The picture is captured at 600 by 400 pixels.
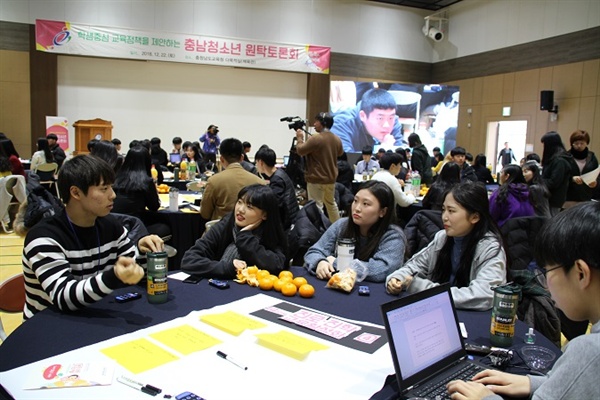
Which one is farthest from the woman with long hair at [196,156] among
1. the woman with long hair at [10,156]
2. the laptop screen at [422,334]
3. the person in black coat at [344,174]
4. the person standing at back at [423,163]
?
the laptop screen at [422,334]

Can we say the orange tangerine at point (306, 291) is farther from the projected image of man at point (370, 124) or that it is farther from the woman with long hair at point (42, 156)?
the projected image of man at point (370, 124)

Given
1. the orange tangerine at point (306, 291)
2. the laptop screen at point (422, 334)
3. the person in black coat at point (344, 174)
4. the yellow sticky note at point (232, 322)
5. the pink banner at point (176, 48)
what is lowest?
the yellow sticky note at point (232, 322)

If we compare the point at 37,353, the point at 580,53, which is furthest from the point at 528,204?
the point at 580,53

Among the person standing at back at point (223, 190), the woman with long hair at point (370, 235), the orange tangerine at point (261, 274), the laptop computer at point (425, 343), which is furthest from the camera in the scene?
the person standing at back at point (223, 190)

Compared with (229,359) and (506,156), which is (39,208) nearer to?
Answer: (229,359)

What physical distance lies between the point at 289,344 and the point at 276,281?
2.03 ft

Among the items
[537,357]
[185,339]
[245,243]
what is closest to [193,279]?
[245,243]

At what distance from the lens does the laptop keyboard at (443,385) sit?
4.15 ft

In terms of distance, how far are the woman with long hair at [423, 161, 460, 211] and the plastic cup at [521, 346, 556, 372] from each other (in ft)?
10.5

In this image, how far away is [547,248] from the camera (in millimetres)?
1140

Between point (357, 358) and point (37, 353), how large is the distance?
980 mm

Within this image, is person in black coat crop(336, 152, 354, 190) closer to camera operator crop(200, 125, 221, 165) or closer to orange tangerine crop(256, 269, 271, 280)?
camera operator crop(200, 125, 221, 165)

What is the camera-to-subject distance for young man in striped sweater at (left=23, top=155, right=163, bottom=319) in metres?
1.75

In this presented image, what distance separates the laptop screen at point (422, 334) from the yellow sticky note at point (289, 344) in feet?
1.11
